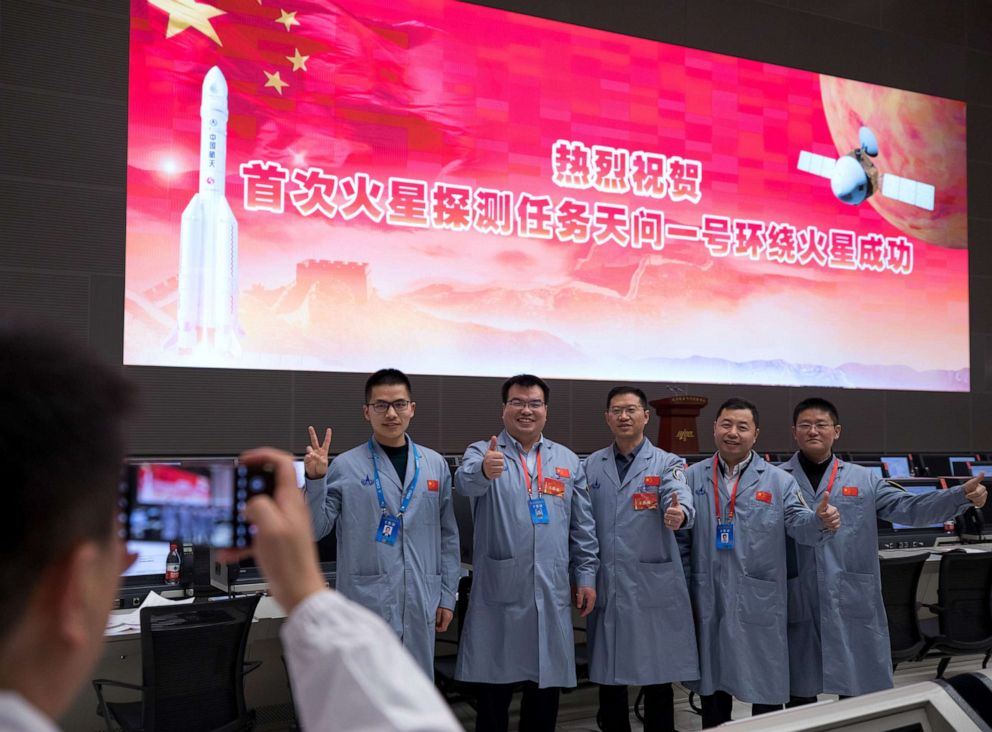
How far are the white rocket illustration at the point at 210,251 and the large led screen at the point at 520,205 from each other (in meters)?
0.01

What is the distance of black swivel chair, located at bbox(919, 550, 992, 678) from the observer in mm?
4230

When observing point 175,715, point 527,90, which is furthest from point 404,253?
point 175,715

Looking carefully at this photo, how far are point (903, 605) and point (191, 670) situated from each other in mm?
3221

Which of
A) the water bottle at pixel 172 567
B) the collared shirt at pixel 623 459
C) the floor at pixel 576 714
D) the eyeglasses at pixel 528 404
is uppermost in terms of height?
the eyeglasses at pixel 528 404

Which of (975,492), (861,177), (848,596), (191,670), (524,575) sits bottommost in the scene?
(191,670)

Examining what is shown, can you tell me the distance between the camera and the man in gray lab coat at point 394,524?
3.14 metres

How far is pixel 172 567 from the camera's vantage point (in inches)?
147

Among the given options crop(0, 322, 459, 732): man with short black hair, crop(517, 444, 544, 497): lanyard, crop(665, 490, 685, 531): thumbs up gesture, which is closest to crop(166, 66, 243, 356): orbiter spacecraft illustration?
crop(517, 444, 544, 497): lanyard

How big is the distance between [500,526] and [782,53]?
459 centimetres

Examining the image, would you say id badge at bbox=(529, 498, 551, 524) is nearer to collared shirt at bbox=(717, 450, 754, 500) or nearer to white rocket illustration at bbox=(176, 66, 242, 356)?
collared shirt at bbox=(717, 450, 754, 500)

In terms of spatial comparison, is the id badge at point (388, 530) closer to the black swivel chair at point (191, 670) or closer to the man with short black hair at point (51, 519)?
the black swivel chair at point (191, 670)

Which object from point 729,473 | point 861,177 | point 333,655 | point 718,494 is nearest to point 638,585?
point 718,494

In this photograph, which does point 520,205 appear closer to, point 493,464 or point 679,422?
point 679,422

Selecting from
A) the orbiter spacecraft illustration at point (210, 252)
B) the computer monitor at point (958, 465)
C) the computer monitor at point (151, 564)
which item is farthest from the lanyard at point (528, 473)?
the computer monitor at point (958, 465)
